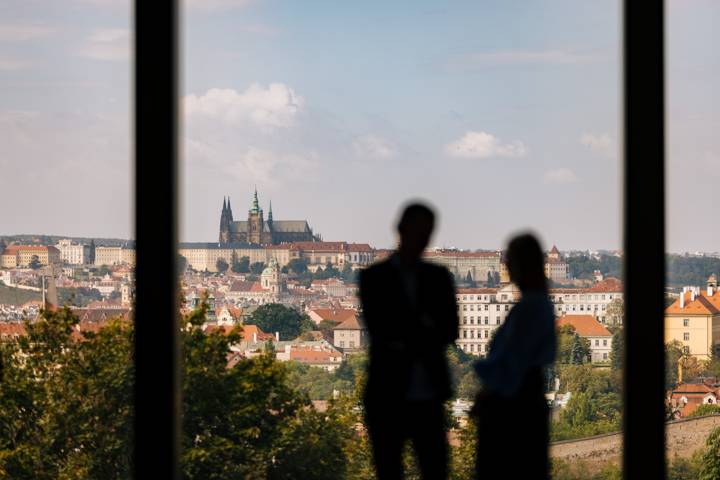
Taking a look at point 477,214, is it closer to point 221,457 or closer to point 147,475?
point 221,457

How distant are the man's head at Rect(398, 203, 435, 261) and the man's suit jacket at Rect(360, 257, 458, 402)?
49 millimetres

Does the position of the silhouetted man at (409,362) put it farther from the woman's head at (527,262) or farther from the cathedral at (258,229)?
the cathedral at (258,229)

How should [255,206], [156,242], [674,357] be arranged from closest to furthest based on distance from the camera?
[156,242]
[674,357]
[255,206]

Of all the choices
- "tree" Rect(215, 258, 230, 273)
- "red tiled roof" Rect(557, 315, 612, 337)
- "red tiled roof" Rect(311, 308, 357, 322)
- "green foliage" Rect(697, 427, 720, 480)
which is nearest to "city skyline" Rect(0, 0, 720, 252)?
"red tiled roof" Rect(311, 308, 357, 322)

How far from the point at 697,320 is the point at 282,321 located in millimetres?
19045

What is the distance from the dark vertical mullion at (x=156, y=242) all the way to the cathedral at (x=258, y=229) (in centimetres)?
7816

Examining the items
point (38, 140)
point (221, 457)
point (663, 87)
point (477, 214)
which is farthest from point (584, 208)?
point (663, 87)

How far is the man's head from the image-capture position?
211 cm

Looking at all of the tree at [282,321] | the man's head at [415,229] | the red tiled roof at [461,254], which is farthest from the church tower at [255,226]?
the man's head at [415,229]

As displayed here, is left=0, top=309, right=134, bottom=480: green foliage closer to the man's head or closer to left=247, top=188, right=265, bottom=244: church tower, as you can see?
the man's head

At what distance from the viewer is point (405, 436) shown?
2100mm

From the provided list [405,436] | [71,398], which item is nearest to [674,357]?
[71,398]

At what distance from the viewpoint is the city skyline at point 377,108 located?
50062 millimetres

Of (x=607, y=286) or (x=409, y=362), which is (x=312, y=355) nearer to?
(x=607, y=286)
